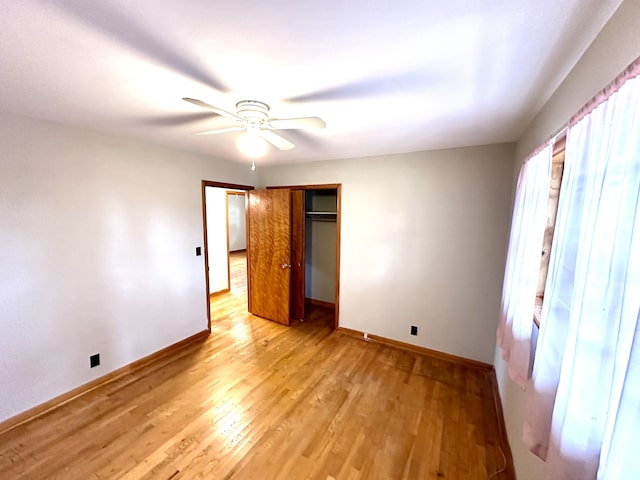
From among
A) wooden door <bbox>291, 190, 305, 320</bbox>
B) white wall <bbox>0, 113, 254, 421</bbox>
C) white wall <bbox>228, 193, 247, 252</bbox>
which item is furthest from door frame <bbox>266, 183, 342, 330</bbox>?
white wall <bbox>228, 193, 247, 252</bbox>

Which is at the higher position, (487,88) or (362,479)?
(487,88)

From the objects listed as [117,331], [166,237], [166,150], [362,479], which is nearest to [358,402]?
[362,479]

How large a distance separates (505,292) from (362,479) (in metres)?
1.66

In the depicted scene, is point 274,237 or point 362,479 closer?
point 362,479

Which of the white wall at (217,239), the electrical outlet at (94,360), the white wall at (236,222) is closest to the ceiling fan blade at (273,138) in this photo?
the electrical outlet at (94,360)

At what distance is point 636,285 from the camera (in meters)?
0.57

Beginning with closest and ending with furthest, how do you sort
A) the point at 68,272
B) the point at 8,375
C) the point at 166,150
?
the point at 8,375
the point at 68,272
the point at 166,150

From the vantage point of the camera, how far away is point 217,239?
5.19 meters

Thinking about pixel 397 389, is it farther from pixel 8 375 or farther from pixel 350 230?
pixel 8 375

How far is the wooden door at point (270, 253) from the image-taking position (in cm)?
376

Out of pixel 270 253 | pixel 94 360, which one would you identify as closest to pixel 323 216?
pixel 270 253

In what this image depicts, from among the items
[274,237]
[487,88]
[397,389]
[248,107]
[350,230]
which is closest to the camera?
[487,88]

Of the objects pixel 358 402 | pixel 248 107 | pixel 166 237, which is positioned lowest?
pixel 358 402

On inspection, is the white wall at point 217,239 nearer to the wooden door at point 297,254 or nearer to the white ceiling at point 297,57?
the wooden door at point 297,254
